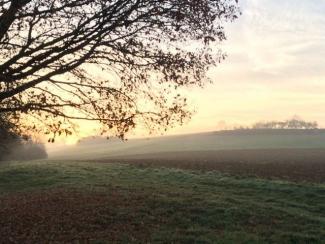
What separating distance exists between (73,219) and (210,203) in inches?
242

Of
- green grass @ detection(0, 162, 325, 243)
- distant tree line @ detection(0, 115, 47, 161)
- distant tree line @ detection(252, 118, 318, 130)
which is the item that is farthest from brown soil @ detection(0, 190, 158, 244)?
distant tree line @ detection(252, 118, 318, 130)

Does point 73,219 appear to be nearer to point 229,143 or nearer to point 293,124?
point 229,143

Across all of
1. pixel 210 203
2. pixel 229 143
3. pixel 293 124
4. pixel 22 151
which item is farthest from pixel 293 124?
pixel 210 203

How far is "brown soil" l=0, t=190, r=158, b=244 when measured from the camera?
53.8 ft

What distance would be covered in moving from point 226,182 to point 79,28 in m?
18.8

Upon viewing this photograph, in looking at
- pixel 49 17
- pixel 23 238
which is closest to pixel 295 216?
pixel 23 238

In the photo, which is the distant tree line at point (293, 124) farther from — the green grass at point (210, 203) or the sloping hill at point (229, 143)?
the green grass at point (210, 203)

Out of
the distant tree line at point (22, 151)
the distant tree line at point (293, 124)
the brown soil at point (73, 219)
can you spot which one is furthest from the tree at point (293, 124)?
the brown soil at point (73, 219)

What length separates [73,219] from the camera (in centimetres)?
1864

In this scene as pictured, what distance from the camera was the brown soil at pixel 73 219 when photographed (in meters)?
16.4

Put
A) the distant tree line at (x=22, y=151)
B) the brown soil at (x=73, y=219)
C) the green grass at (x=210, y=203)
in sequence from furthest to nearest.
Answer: the distant tree line at (x=22, y=151), the green grass at (x=210, y=203), the brown soil at (x=73, y=219)

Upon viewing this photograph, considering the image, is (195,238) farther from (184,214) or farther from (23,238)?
(23,238)

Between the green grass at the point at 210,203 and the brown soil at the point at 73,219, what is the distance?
1.08 feet

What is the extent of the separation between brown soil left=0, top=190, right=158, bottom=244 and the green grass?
33 centimetres
